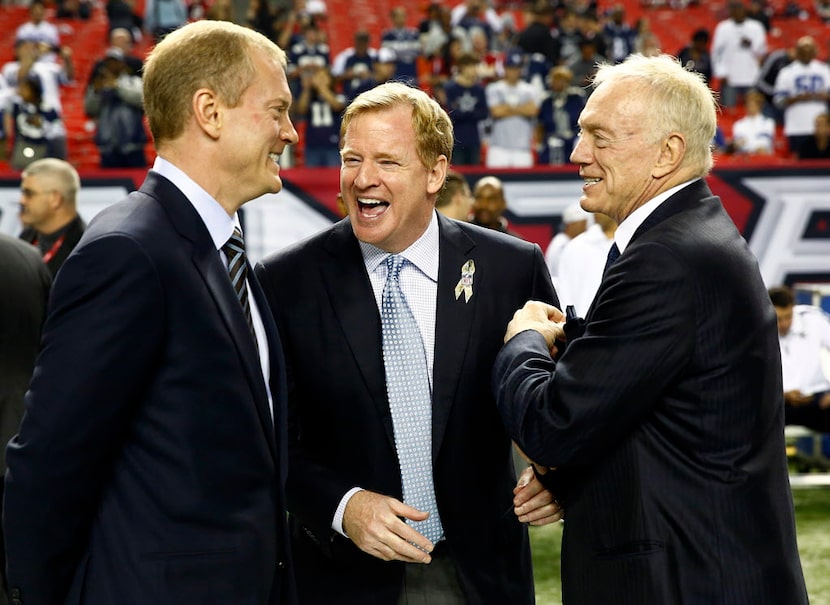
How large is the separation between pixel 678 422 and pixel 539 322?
0.45 metres

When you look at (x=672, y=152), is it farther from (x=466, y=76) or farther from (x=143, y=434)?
(x=466, y=76)

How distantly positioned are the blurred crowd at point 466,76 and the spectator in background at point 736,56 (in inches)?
0.9

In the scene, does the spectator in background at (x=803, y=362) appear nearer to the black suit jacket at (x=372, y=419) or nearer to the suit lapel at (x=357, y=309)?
the black suit jacket at (x=372, y=419)

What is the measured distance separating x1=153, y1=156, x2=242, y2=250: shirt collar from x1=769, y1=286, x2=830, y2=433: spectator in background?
5907 millimetres

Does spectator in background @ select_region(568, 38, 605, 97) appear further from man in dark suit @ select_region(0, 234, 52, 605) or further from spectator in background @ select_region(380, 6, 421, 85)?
man in dark suit @ select_region(0, 234, 52, 605)

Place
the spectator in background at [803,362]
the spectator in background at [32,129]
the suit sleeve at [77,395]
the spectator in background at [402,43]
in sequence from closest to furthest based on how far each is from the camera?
1. the suit sleeve at [77,395]
2. the spectator in background at [803,362]
3. the spectator in background at [32,129]
4. the spectator in background at [402,43]

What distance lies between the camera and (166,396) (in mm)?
2004

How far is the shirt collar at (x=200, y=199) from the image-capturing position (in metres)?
2.14

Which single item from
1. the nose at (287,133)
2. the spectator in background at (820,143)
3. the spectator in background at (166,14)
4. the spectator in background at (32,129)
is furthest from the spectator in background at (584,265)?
the spectator in background at (166,14)

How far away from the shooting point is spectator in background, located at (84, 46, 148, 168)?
38.8 ft

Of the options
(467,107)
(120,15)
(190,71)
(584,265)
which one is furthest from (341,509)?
(120,15)

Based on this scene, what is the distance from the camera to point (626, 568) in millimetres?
2217

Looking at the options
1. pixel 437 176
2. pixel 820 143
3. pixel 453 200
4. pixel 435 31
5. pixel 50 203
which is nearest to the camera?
pixel 437 176

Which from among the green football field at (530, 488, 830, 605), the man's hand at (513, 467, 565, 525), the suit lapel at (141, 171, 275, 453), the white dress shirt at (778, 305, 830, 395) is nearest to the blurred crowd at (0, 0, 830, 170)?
the white dress shirt at (778, 305, 830, 395)
